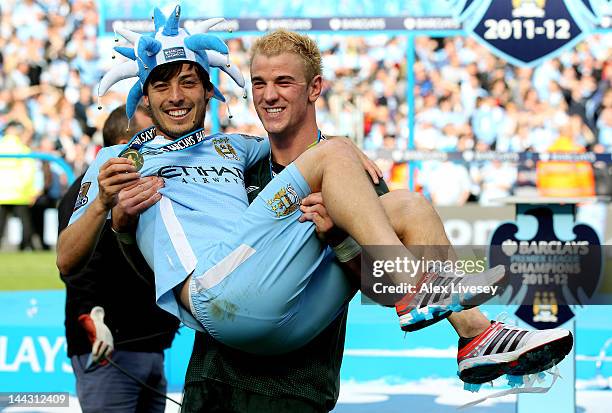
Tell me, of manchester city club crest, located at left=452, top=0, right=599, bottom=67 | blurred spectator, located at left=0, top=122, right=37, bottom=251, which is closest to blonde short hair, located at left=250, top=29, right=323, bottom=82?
manchester city club crest, located at left=452, top=0, right=599, bottom=67

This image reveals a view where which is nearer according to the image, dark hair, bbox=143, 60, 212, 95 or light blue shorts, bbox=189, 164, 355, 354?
light blue shorts, bbox=189, 164, 355, 354

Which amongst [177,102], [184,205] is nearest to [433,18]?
[177,102]

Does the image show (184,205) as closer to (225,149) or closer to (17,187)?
(225,149)

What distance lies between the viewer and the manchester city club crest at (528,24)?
9.68 metres

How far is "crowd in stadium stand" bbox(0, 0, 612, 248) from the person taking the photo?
12.6 meters

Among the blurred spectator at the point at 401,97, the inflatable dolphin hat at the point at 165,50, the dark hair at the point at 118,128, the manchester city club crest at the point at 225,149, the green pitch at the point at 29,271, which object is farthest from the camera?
the blurred spectator at the point at 401,97

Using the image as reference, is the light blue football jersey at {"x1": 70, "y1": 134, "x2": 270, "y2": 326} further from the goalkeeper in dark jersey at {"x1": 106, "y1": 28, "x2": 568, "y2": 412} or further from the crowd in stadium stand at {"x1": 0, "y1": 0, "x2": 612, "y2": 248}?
the crowd in stadium stand at {"x1": 0, "y1": 0, "x2": 612, "y2": 248}

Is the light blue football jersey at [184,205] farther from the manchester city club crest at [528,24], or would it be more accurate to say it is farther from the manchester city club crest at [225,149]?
the manchester city club crest at [528,24]

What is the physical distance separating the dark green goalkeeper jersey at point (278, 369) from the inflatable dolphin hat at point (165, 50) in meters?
0.81

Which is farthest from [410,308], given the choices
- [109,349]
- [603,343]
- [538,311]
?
[603,343]

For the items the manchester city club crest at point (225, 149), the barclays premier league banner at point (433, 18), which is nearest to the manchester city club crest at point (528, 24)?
the barclays premier league banner at point (433, 18)

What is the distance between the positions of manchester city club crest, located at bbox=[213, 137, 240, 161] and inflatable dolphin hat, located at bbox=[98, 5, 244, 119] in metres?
0.26

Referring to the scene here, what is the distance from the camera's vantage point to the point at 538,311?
5566 mm

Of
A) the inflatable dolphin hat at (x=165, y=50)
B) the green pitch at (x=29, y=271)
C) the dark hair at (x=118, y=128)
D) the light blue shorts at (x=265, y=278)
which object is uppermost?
the inflatable dolphin hat at (x=165, y=50)
